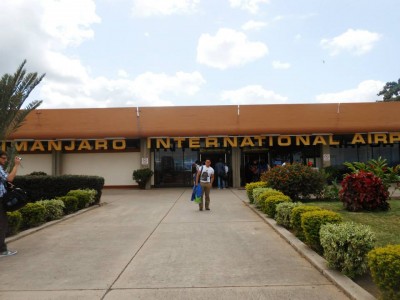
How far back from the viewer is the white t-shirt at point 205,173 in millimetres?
14127

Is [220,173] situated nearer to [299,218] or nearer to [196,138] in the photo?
[196,138]

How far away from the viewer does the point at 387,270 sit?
4.34 metres

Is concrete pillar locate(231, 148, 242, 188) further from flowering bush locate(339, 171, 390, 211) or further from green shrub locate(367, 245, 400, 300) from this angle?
green shrub locate(367, 245, 400, 300)

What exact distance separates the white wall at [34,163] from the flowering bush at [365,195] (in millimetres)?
20056

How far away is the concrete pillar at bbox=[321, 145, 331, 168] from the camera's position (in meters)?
25.8

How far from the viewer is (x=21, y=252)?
7965 mm

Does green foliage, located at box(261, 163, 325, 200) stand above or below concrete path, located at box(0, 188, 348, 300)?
above

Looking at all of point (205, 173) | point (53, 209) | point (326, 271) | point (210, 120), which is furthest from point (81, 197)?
point (210, 120)

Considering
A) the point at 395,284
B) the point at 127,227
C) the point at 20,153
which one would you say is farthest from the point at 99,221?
the point at 20,153

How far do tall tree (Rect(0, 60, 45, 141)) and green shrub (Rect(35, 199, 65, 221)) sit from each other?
2.32 m

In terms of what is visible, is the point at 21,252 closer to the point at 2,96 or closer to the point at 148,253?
the point at 148,253

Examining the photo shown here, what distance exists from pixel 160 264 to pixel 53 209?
6.49 metres

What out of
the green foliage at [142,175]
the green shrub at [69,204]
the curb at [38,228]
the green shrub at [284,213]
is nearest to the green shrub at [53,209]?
the curb at [38,228]

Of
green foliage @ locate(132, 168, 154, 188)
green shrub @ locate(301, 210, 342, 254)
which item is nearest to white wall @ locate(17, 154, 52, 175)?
green foliage @ locate(132, 168, 154, 188)
